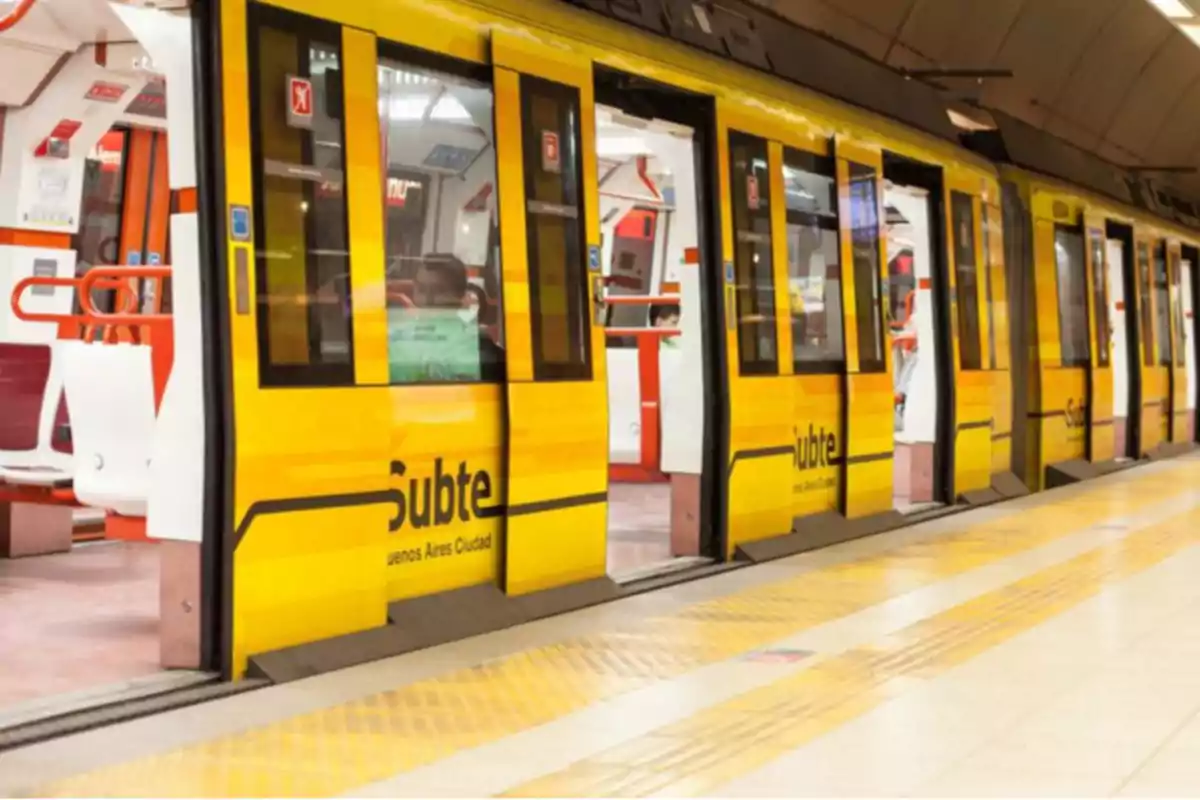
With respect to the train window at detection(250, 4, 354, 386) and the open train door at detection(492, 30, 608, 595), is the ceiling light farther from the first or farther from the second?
the train window at detection(250, 4, 354, 386)

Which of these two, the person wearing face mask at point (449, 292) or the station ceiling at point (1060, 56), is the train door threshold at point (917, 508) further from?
the person wearing face mask at point (449, 292)

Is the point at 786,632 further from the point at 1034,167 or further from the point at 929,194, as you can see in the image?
the point at 1034,167

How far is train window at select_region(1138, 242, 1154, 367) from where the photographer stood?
1877 centimetres

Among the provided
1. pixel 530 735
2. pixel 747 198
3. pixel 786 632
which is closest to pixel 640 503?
pixel 747 198

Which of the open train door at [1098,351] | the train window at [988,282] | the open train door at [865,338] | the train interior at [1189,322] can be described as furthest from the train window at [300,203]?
the train interior at [1189,322]

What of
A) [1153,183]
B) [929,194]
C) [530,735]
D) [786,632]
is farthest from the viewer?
[1153,183]

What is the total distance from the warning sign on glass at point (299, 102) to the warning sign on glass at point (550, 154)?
146cm

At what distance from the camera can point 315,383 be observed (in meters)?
5.97

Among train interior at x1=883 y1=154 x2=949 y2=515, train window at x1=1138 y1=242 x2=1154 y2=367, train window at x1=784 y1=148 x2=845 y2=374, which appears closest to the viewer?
train window at x1=784 y1=148 x2=845 y2=374

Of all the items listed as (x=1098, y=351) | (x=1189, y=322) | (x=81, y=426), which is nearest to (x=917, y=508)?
(x=1098, y=351)

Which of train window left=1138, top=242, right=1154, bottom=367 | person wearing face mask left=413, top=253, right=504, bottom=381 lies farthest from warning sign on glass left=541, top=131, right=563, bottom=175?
train window left=1138, top=242, right=1154, bottom=367

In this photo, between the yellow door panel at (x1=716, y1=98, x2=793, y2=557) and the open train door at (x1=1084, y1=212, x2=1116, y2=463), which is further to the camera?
the open train door at (x1=1084, y1=212, x2=1116, y2=463)

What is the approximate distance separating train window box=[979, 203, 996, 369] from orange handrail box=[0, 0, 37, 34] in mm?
7094

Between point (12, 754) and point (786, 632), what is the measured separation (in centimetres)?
314
